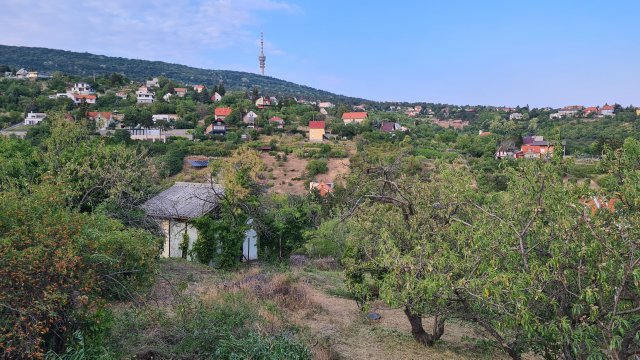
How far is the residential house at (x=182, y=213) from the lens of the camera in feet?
54.8

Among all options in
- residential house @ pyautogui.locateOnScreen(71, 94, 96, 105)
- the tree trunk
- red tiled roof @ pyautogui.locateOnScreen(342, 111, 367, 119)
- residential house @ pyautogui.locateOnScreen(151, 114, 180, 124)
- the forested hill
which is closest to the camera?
the tree trunk

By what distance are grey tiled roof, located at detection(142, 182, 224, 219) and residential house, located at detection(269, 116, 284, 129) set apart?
50852mm

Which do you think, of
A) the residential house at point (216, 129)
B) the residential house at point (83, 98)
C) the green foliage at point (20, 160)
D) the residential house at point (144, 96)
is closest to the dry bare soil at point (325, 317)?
the green foliage at point (20, 160)

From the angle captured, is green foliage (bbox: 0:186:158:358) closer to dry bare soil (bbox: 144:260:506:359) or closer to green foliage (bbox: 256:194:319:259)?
dry bare soil (bbox: 144:260:506:359)

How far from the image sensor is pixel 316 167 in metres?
47.8

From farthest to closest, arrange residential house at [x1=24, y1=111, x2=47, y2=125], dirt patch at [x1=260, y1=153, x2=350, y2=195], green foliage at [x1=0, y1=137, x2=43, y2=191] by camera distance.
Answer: residential house at [x1=24, y1=111, x2=47, y2=125]
dirt patch at [x1=260, y1=153, x2=350, y2=195]
green foliage at [x1=0, y1=137, x2=43, y2=191]

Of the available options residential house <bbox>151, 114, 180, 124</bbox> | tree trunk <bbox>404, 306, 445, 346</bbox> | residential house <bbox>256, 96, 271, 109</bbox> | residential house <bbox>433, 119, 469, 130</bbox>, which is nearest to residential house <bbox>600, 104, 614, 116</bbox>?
residential house <bbox>433, 119, 469, 130</bbox>

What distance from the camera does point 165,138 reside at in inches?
2276

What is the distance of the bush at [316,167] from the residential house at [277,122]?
2158 cm

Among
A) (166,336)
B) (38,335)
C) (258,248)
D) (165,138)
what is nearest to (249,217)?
(258,248)

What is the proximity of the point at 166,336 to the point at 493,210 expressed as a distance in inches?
204

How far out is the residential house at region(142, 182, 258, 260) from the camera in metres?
16.7

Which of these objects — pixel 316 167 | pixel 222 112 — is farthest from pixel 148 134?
pixel 316 167

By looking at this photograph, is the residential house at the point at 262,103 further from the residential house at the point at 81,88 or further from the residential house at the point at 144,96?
the residential house at the point at 81,88
